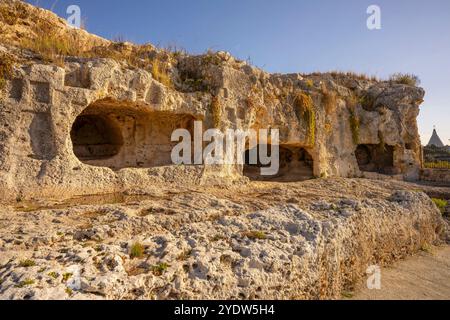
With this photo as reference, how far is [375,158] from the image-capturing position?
14.3m

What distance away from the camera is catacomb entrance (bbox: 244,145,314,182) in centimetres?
1182

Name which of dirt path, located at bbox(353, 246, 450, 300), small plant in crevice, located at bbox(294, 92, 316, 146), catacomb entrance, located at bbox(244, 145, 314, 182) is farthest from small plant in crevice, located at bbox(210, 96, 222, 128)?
dirt path, located at bbox(353, 246, 450, 300)

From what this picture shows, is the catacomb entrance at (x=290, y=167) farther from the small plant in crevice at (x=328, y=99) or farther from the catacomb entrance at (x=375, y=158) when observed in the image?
the catacomb entrance at (x=375, y=158)

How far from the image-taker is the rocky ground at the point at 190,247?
286 cm

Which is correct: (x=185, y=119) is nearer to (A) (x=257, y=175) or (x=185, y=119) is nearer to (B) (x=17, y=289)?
(A) (x=257, y=175)

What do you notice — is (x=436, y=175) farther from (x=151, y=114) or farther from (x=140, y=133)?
(x=140, y=133)

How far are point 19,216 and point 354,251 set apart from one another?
5011mm

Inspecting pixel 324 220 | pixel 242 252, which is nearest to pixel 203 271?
pixel 242 252

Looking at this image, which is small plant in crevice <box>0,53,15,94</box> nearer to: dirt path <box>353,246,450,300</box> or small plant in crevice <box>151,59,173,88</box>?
small plant in crevice <box>151,59,173,88</box>

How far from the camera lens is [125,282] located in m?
2.84

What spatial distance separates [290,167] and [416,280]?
772 cm

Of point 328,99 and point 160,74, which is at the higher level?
point 328,99

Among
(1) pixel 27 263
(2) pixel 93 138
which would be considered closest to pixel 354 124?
(2) pixel 93 138

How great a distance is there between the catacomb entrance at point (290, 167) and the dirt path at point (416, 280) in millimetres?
5557
